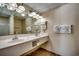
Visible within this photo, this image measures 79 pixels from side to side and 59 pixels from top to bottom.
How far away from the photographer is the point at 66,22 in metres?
1.86

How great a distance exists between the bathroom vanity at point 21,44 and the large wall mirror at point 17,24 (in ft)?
0.36

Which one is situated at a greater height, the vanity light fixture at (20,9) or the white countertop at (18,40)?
the vanity light fixture at (20,9)

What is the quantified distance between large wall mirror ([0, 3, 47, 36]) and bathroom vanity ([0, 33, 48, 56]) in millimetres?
110

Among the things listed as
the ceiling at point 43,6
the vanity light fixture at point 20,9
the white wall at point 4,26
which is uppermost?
the ceiling at point 43,6

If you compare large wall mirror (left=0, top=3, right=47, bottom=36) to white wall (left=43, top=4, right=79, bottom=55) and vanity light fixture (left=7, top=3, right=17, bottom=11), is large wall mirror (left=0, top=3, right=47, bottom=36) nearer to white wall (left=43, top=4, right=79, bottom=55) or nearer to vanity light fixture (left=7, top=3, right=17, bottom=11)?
vanity light fixture (left=7, top=3, right=17, bottom=11)

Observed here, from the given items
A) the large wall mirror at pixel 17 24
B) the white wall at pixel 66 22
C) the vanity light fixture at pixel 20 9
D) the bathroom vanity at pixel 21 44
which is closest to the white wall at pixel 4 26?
the large wall mirror at pixel 17 24

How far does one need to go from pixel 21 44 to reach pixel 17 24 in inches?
14.1

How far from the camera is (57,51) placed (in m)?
1.89

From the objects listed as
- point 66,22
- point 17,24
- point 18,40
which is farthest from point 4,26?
point 66,22

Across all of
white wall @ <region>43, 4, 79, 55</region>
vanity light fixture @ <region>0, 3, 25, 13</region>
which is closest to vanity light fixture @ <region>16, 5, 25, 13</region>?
vanity light fixture @ <region>0, 3, 25, 13</region>

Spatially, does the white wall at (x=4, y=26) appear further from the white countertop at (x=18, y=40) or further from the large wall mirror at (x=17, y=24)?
the white countertop at (x=18, y=40)

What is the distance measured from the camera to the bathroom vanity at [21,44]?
1585mm

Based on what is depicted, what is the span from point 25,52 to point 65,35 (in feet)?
2.59

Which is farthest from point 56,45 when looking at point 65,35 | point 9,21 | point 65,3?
point 9,21
